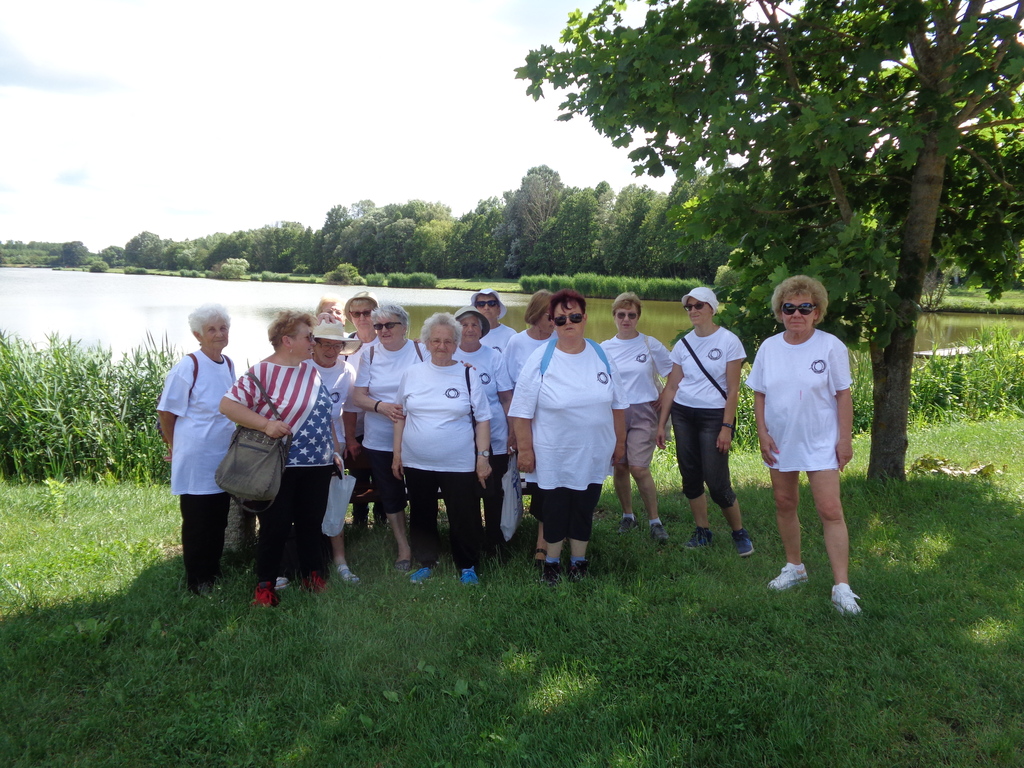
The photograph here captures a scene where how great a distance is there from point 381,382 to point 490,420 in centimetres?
82

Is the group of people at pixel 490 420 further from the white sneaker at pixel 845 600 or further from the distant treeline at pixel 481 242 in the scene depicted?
the distant treeline at pixel 481 242

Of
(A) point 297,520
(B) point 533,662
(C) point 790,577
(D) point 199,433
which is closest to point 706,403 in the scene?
(C) point 790,577

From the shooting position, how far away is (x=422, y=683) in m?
3.33

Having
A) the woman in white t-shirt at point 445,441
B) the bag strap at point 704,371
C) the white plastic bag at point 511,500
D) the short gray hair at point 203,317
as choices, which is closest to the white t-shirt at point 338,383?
the woman in white t-shirt at point 445,441

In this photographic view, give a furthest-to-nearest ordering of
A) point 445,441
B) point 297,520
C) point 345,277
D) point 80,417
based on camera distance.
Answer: point 345,277 → point 80,417 → point 445,441 → point 297,520

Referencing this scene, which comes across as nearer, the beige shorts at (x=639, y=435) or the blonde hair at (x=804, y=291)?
the blonde hair at (x=804, y=291)

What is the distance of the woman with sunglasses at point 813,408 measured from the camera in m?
3.87

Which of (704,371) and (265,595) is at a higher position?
(704,371)

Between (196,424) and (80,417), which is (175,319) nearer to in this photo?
(80,417)

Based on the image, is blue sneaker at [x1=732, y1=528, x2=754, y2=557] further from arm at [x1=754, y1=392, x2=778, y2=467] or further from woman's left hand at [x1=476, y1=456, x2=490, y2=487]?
woman's left hand at [x1=476, y1=456, x2=490, y2=487]

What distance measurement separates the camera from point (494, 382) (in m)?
5.01

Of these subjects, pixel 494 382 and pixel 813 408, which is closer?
pixel 813 408

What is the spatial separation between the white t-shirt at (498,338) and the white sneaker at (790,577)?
2.53 m

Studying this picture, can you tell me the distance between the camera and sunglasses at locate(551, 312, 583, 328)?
4289 millimetres
